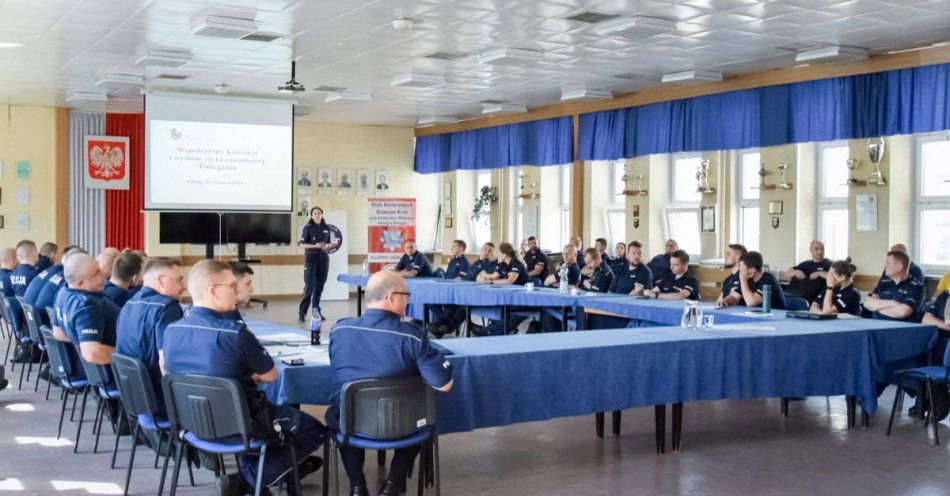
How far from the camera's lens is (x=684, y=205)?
40.9 ft

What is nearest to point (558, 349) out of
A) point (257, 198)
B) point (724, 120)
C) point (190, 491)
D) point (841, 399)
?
point (190, 491)

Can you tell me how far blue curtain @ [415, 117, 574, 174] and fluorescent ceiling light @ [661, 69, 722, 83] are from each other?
2.90 m

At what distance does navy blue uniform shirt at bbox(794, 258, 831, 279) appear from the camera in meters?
10.1

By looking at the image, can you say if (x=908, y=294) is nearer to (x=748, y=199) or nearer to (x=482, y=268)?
(x=748, y=199)

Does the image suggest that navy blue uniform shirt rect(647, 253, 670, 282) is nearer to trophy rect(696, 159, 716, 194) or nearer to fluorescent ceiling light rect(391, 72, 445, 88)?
trophy rect(696, 159, 716, 194)

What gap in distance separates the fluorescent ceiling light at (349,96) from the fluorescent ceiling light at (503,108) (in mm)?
1748

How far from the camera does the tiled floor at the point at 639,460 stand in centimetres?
480

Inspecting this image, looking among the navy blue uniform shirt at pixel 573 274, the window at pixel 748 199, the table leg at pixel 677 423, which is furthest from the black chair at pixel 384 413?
the window at pixel 748 199

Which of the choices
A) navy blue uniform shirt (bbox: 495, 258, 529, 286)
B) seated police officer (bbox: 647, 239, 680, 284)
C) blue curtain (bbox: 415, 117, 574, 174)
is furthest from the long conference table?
blue curtain (bbox: 415, 117, 574, 174)

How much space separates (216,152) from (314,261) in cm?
216

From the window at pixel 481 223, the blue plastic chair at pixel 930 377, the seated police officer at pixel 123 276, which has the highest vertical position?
the window at pixel 481 223

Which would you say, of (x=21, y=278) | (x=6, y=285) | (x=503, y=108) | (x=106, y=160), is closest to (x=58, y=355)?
(x=21, y=278)

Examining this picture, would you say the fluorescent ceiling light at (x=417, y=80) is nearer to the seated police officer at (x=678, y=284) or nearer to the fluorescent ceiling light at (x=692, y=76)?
the fluorescent ceiling light at (x=692, y=76)

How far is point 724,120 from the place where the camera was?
1095 centimetres
